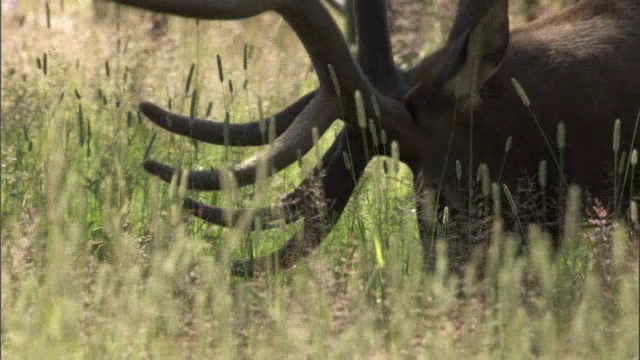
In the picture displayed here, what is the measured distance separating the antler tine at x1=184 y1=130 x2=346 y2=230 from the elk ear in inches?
14.6

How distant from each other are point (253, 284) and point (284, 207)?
0.60 m

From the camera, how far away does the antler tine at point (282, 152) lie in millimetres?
4531

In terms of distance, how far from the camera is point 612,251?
14.4ft

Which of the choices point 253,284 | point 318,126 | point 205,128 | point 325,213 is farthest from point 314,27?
point 253,284

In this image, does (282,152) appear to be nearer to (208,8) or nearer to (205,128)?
(205,128)

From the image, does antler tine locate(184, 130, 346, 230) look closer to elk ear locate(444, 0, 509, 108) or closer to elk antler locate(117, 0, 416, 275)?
elk antler locate(117, 0, 416, 275)

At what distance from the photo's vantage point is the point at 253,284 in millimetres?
4211

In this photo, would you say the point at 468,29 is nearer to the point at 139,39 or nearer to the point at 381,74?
the point at 381,74

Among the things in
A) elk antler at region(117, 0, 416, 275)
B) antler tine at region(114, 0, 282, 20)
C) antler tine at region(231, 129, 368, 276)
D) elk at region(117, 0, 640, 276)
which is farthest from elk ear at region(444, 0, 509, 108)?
antler tine at region(114, 0, 282, 20)

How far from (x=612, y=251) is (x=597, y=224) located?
0.13 meters

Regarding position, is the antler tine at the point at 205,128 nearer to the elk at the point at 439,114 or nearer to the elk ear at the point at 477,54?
the elk at the point at 439,114

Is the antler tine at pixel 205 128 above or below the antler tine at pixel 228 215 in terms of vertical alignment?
above

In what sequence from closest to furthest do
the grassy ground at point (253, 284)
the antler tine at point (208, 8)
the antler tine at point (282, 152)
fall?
1. the grassy ground at point (253, 284)
2. the antler tine at point (208, 8)
3. the antler tine at point (282, 152)

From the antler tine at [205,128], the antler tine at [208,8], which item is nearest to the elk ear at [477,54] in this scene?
the antler tine at [205,128]
